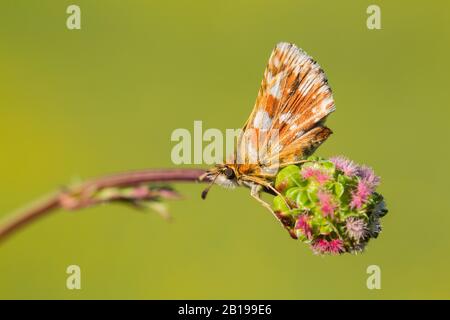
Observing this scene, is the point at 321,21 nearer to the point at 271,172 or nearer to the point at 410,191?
the point at 410,191

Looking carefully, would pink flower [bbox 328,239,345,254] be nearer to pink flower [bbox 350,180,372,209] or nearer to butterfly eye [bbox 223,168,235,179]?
pink flower [bbox 350,180,372,209]

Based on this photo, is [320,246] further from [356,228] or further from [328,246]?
[356,228]

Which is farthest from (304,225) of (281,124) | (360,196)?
(281,124)

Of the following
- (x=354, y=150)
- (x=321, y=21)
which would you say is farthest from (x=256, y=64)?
(x=354, y=150)

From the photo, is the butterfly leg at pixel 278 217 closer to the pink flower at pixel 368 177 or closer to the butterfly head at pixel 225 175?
the butterfly head at pixel 225 175

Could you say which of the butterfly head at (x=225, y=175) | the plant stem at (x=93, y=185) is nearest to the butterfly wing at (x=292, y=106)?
the butterfly head at (x=225, y=175)

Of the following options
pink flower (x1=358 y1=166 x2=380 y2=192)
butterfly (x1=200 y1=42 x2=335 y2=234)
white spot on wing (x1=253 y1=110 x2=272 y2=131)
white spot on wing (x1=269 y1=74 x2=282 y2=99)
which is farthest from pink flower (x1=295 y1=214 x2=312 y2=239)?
white spot on wing (x1=269 y1=74 x2=282 y2=99)
